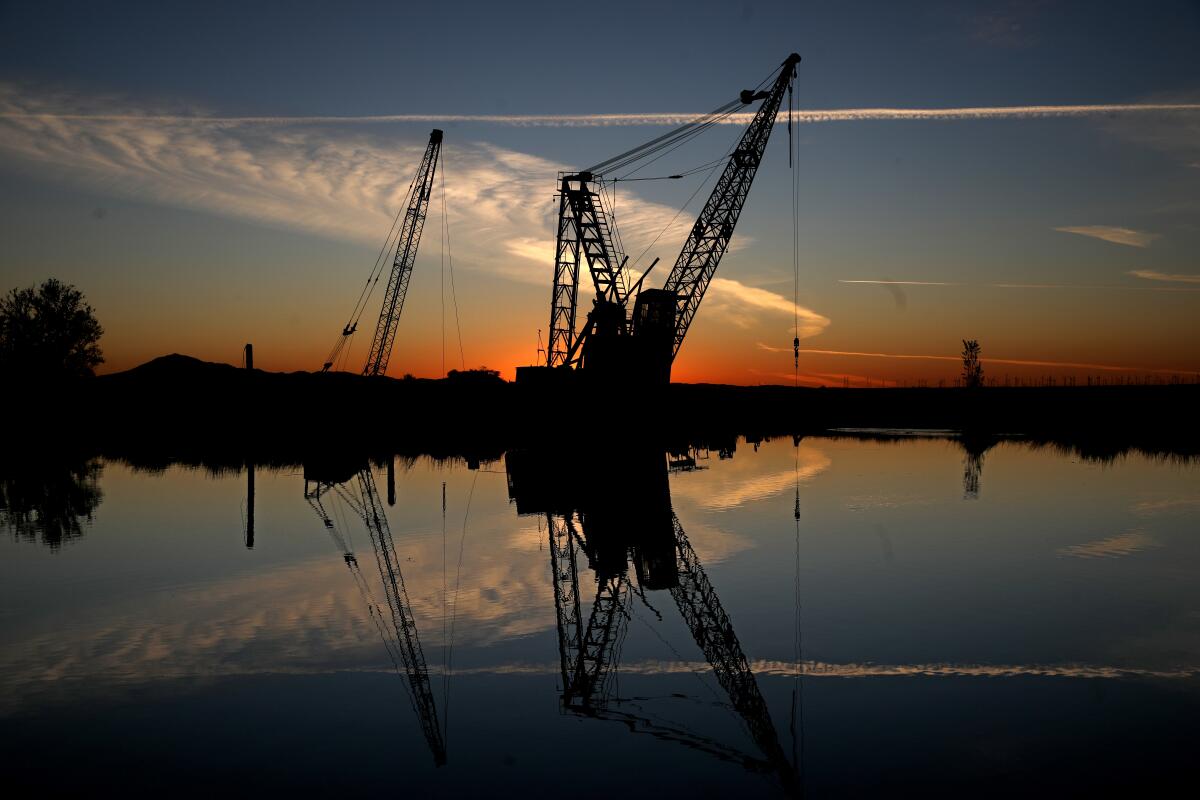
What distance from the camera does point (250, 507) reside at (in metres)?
30.2

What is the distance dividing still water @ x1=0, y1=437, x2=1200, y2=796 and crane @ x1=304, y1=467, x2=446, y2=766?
0.07 m

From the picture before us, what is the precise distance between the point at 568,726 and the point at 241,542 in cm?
1565

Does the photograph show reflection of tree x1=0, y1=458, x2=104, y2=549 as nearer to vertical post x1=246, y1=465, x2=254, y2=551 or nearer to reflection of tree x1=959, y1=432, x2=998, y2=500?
vertical post x1=246, y1=465, x2=254, y2=551

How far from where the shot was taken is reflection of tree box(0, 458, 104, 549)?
2414 cm

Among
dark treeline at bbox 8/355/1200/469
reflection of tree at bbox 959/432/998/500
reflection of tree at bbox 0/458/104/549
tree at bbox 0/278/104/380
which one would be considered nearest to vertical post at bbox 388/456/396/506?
dark treeline at bbox 8/355/1200/469

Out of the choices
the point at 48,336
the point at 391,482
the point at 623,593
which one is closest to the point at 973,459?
the point at 391,482

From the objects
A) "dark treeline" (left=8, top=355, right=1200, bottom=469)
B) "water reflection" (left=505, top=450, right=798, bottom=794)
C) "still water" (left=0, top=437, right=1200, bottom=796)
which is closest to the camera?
"still water" (left=0, top=437, right=1200, bottom=796)

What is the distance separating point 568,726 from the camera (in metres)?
10.4

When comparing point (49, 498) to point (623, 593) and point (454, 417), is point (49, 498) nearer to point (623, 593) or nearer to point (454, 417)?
point (623, 593)

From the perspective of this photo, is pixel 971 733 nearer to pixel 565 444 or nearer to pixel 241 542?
pixel 241 542

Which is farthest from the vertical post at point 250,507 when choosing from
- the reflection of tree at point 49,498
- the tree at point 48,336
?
the tree at point 48,336

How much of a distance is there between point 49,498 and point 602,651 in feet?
89.9

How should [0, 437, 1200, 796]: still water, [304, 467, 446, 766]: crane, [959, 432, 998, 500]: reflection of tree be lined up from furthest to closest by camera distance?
[959, 432, 998, 500]: reflection of tree → [304, 467, 446, 766]: crane → [0, 437, 1200, 796]: still water

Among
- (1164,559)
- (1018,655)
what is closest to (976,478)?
(1164,559)
